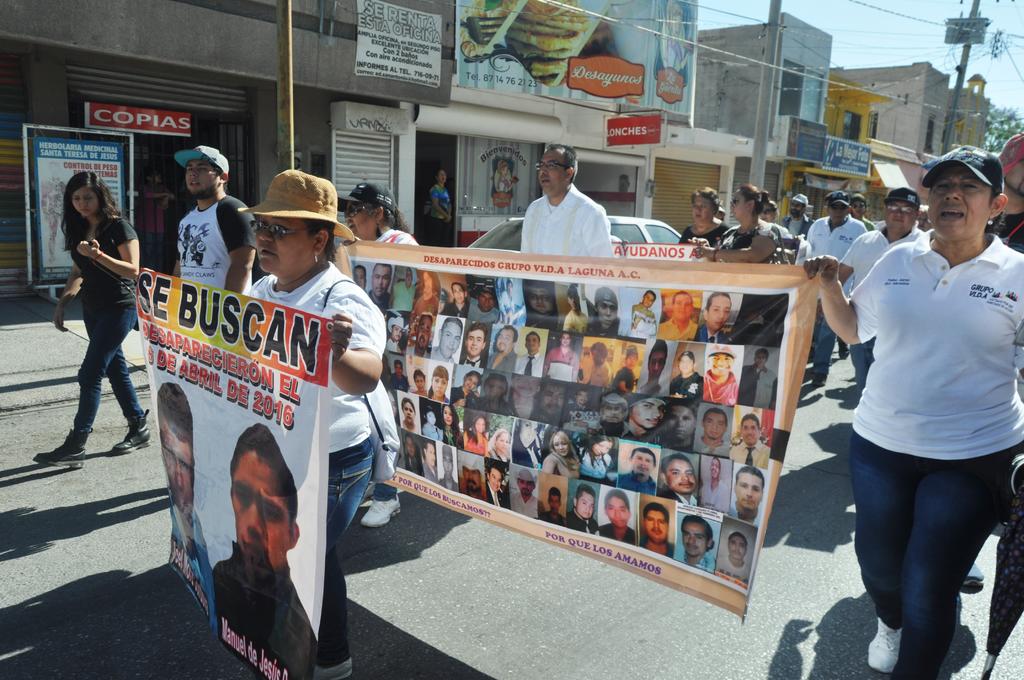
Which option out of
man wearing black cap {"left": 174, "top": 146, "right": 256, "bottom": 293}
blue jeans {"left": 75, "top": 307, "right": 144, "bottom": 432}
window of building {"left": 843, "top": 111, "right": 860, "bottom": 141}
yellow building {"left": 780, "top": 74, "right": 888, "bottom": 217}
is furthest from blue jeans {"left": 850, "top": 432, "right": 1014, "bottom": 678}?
window of building {"left": 843, "top": 111, "right": 860, "bottom": 141}

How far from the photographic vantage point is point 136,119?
11.2m

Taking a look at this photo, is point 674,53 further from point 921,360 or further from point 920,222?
point 921,360

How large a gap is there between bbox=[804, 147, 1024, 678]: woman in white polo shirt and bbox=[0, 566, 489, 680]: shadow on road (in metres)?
1.57

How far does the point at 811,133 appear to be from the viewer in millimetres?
28531

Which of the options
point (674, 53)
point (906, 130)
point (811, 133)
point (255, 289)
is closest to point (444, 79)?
point (674, 53)

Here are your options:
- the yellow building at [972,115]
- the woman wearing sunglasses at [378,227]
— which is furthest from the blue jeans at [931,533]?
the yellow building at [972,115]

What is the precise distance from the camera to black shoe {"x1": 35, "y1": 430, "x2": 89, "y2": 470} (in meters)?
5.01

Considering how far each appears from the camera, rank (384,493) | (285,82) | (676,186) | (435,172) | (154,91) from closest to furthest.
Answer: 1. (384,493)
2. (285,82)
3. (154,91)
4. (435,172)
5. (676,186)

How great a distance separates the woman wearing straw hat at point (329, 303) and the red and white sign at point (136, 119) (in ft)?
32.3

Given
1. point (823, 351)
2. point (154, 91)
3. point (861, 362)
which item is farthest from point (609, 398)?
point (154, 91)

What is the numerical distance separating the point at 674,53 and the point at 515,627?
18.4 m

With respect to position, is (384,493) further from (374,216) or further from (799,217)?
(799,217)

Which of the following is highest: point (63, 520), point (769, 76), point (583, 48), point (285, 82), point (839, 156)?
point (583, 48)

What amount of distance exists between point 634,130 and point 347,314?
16836 mm
